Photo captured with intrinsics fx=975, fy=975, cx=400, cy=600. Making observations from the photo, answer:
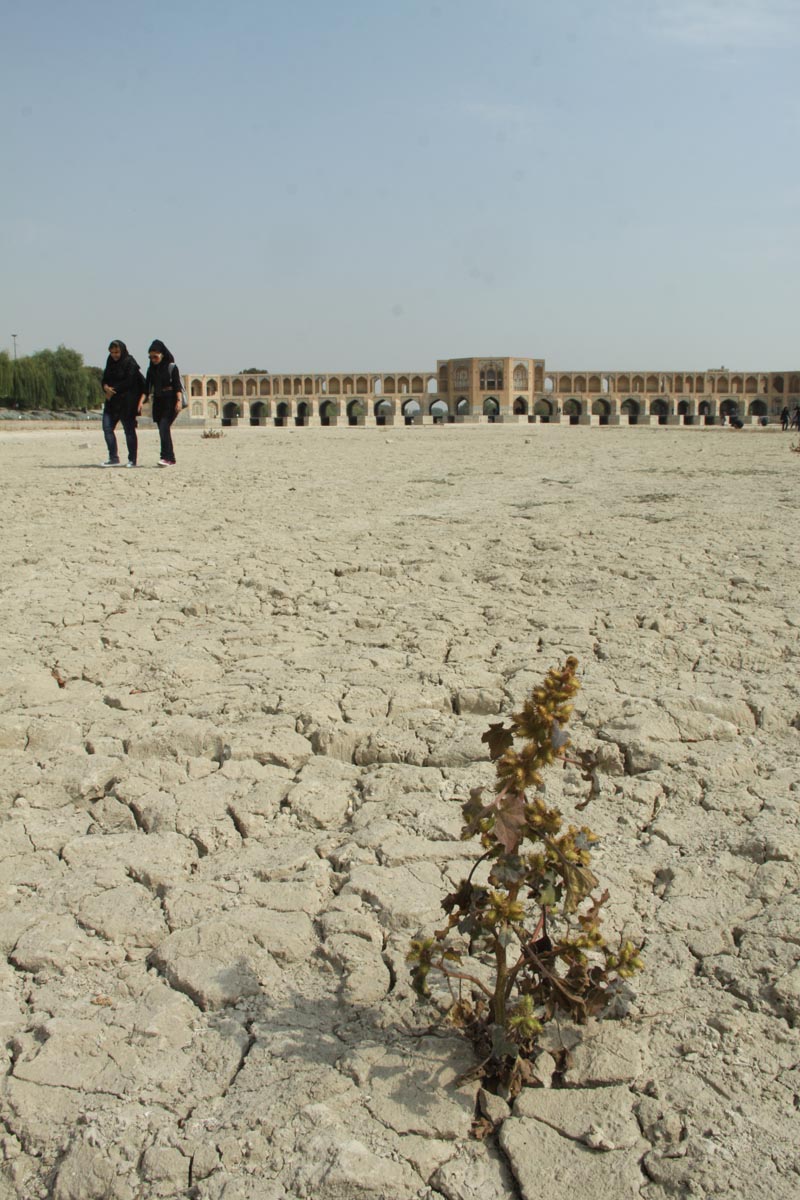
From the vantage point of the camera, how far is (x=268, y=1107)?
1.53 m

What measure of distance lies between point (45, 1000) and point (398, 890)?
2.40ft

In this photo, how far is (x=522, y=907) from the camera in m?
1.57

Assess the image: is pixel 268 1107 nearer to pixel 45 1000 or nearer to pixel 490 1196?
pixel 490 1196

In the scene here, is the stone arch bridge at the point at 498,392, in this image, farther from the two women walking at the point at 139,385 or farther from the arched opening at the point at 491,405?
the two women walking at the point at 139,385

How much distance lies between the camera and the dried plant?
5.02 feet

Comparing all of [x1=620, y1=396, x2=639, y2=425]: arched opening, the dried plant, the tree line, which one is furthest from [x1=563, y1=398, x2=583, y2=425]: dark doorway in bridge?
the dried plant

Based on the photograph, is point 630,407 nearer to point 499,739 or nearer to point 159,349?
point 159,349

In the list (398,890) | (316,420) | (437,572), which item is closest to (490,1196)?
(398,890)

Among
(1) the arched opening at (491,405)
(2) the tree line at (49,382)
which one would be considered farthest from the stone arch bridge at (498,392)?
(2) the tree line at (49,382)

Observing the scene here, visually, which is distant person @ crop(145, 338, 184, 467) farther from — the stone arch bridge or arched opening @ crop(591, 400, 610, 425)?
arched opening @ crop(591, 400, 610, 425)

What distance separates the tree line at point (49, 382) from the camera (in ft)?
165

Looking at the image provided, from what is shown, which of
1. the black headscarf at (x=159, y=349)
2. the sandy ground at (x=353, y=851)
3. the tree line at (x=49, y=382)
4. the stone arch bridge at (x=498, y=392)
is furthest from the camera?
the stone arch bridge at (x=498, y=392)

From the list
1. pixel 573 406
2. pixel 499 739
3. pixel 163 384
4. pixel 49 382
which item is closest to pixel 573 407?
pixel 573 406

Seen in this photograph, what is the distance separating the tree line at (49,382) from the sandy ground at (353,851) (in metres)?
48.5
